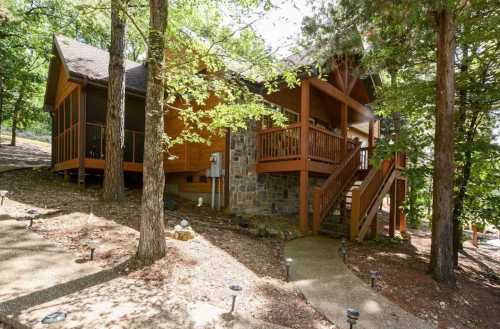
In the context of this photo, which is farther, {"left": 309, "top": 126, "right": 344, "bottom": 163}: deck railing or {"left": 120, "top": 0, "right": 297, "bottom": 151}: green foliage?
{"left": 309, "top": 126, "right": 344, "bottom": 163}: deck railing

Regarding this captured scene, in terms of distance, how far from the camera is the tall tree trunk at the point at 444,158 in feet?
17.4

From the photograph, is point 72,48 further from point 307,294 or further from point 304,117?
point 307,294

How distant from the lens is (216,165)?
8773 millimetres

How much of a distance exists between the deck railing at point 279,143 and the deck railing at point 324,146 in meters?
0.43

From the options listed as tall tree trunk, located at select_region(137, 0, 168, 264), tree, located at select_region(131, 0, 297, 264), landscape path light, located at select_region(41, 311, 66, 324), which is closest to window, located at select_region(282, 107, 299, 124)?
tree, located at select_region(131, 0, 297, 264)

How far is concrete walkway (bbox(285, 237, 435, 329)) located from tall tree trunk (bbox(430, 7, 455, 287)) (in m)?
1.75

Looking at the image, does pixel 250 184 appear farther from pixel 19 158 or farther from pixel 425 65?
pixel 19 158

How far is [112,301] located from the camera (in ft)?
10.9

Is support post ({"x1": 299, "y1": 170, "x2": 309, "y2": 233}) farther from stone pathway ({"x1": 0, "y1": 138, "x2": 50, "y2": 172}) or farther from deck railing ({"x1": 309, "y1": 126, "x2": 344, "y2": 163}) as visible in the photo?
stone pathway ({"x1": 0, "y1": 138, "x2": 50, "y2": 172})

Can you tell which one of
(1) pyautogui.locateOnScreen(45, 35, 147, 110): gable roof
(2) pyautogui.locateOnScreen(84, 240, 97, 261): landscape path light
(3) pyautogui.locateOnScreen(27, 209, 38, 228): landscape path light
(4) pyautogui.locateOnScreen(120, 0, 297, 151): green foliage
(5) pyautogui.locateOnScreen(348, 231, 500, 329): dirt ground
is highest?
(1) pyautogui.locateOnScreen(45, 35, 147, 110): gable roof

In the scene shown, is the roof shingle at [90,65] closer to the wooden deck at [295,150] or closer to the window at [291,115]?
the wooden deck at [295,150]

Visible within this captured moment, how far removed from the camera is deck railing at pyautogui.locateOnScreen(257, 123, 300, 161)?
8.19 meters

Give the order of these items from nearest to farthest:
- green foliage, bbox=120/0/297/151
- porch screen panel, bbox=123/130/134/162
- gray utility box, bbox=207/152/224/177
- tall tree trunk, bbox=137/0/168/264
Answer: tall tree trunk, bbox=137/0/168/264, green foliage, bbox=120/0/297/151, gray utility box, bbox=207/152/224/177, porch screen panel, bbox=123/130/134/162

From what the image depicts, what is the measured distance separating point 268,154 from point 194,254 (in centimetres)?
469
